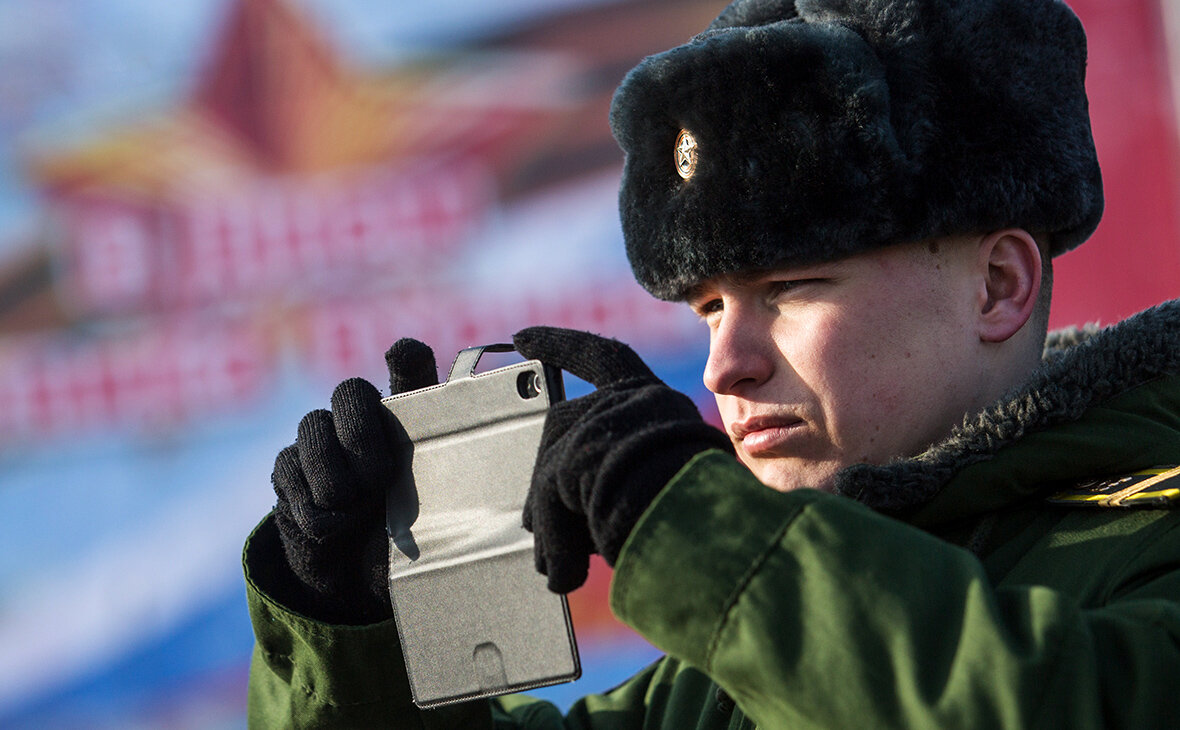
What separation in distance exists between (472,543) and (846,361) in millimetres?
398

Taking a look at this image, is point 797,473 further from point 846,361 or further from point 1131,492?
point 1131,492

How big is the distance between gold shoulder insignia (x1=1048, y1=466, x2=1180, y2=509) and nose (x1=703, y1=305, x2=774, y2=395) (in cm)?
29

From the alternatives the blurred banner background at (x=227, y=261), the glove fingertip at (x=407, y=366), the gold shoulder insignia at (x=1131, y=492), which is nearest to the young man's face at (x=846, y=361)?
the gold shoulder insignia at (x=1131, y=492)

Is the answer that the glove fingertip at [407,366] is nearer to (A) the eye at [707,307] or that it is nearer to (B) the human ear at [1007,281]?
(A) the eye at [707,307]

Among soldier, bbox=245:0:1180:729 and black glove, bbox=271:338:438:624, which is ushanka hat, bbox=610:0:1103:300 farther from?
black glove, bbox=271:338:438:624

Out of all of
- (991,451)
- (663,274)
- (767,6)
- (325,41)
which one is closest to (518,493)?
(663,274)

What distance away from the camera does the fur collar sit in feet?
3.64

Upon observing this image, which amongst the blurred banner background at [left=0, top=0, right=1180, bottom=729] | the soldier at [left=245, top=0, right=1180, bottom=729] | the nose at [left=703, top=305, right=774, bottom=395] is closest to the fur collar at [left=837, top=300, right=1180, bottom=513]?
the soldier at [left=245, top=0, right=1180, bottom=729]

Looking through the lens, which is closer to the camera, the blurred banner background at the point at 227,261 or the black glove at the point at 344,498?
the black glove at the point at 344,498

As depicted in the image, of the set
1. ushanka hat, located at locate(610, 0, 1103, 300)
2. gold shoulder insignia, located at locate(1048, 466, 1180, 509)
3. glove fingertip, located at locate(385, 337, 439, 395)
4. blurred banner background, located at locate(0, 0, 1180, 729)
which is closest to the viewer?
gold shoulder insignia, located at locate(1048, 466, 1180, 509)

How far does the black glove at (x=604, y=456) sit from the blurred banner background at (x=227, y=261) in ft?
5.62

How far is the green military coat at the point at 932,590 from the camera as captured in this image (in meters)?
0.82

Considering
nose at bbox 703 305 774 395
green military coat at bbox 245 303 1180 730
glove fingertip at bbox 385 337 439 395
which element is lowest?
green military coat at bbox 245 303 1180 730

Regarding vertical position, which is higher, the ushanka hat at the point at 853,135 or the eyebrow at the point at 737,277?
the ushanka hat at the point at 853,135
